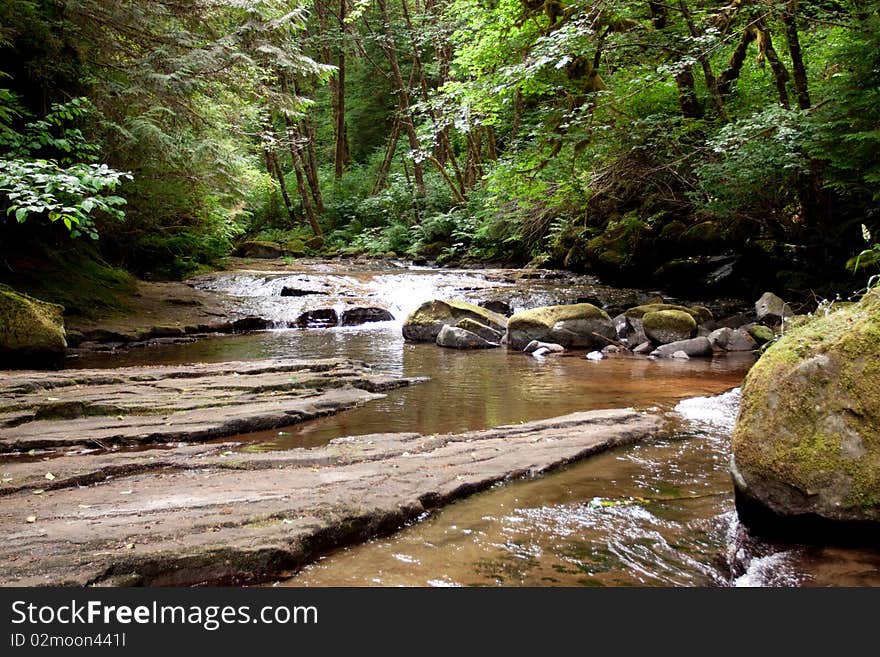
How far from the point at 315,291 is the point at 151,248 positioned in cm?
467

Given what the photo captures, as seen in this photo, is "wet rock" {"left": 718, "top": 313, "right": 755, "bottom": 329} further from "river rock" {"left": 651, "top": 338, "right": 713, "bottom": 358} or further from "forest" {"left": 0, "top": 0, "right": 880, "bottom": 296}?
"river rock" {"left": 651, "top": 338, "right": 713, "bottom": 358}

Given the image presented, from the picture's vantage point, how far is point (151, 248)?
15.3 meters

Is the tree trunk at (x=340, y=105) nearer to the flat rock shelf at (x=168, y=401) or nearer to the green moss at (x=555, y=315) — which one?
the green moss at (x=555, y=315)

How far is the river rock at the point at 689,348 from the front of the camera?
9.45 meters

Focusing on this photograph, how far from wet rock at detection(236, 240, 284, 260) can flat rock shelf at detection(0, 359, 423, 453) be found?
20.3m

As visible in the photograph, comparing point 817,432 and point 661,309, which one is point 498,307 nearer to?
point 661,309

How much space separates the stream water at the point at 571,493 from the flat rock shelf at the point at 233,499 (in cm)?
16

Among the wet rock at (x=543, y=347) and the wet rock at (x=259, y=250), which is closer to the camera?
the wet rock at (x=543, y=347)

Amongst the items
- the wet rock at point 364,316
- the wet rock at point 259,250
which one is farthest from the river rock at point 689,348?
the wet rock at point 259,250

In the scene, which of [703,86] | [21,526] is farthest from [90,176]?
[703,86]

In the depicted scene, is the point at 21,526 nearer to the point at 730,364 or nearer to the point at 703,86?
the point at 730,364

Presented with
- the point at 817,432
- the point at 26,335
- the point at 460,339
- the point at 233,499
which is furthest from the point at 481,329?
the point at 817,432

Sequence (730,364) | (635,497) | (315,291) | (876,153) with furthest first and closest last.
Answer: (315,291)
(730,364)
(876,153)
(635,497)

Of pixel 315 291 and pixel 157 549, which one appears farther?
pixel 315 291
